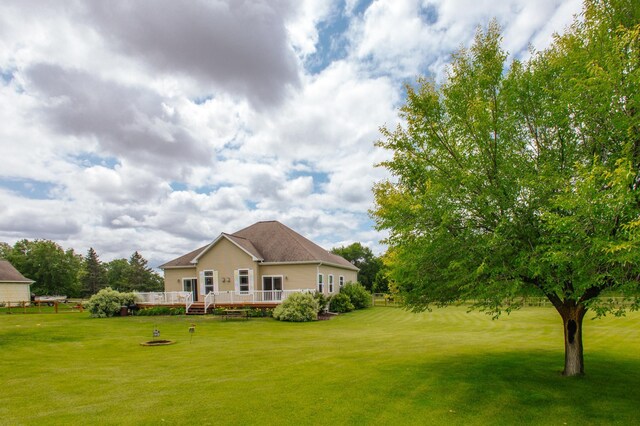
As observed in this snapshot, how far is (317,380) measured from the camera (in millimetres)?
9641

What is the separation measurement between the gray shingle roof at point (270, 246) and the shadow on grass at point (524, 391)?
788 inches

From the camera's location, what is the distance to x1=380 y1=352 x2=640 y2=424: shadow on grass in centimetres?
730

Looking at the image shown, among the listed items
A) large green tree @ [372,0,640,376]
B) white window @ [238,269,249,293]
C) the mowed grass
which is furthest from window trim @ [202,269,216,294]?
large green tree @ [372,0,640,376]

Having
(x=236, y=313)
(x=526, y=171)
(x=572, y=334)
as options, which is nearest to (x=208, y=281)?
(x=236, y=313)

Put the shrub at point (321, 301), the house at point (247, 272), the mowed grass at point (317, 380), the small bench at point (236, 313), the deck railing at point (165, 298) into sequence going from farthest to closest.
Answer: the deck railing at point (165, 298) → the house at point (247, 272) → the shrub at point (321, 301) → the small bench at point (236, 313) → the mowed grass at point (317, 380)

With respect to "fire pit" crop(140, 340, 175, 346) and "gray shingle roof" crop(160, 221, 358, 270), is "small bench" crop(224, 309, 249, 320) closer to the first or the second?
"gray shingle roof" crop(160, 221, 358, 270)

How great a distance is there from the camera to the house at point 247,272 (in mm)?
29891

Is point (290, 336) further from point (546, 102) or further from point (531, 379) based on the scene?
point (546, 102)

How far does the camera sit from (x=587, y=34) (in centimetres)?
826

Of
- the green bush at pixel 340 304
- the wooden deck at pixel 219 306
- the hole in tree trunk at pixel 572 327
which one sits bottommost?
the green bush at pixel 340 304

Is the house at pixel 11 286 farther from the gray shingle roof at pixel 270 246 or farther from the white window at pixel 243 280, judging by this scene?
the white window at pixel 243 280

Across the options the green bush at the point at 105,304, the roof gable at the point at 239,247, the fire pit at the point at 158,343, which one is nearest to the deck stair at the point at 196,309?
the roof gable at the point at 239,247

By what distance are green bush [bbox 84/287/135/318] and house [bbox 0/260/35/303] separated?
23088 millimetres

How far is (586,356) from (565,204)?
9.27 meters
